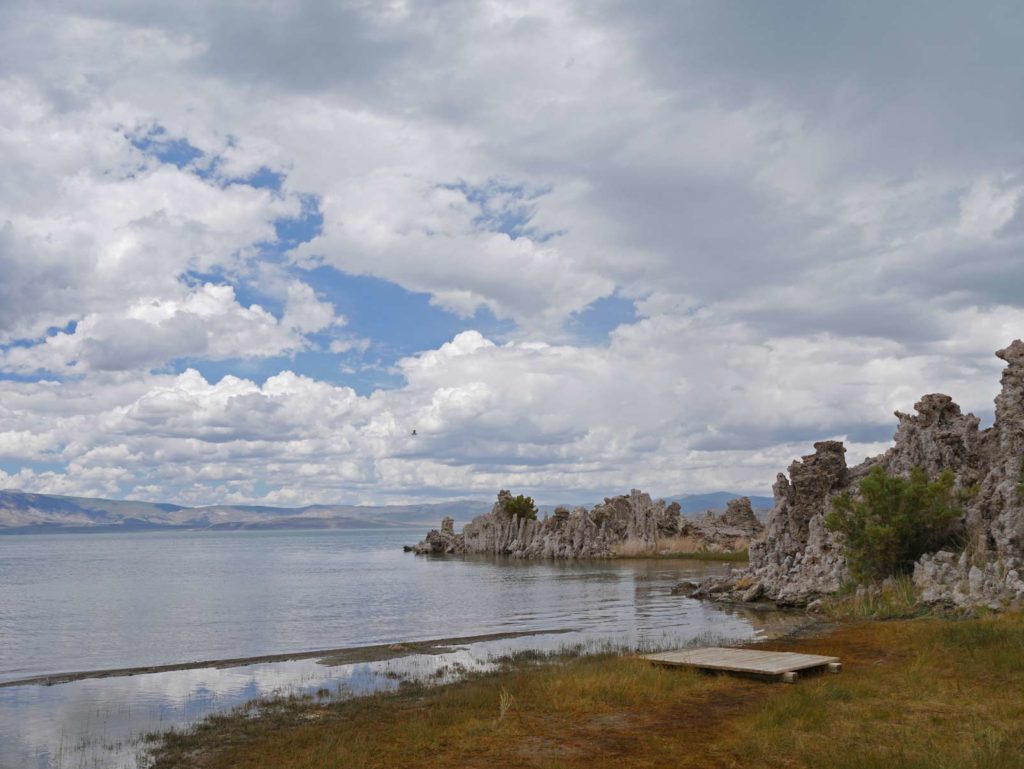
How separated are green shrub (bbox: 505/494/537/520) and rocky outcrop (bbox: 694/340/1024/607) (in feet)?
265

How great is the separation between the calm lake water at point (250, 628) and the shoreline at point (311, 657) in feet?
2.21

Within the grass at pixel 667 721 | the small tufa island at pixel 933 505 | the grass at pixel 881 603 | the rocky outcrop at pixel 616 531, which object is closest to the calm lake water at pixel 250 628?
the grass at pixel 881 603

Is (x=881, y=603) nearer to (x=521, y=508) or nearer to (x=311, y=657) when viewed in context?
(x=311, y=657)

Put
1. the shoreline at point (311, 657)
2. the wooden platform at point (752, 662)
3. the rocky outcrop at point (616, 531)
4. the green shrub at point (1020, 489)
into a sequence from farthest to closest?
1. the rocky outcrop at point (616, 531)
2. the green shrub at point (1020, 489)
3. the shoreline at point (311, 657)
4. the wooden platform at point (752, 662)

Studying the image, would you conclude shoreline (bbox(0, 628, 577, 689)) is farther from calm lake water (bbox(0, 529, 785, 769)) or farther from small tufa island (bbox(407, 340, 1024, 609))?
small tufa island (bbox(407, 340, 1024, 609))

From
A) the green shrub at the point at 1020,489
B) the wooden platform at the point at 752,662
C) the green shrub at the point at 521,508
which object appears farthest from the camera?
the green shrub at the point at 521,508

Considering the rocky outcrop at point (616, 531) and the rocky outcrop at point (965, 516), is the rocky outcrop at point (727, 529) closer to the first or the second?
the rocky outcrop at point (616, 531)

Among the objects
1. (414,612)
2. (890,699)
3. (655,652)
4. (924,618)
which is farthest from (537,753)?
(414,612)

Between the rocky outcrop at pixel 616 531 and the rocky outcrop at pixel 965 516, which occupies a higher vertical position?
the rocky outcrop at pixel 965 516

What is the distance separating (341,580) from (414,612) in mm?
32603

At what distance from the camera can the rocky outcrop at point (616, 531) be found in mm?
106625

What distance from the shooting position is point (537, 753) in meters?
14.6

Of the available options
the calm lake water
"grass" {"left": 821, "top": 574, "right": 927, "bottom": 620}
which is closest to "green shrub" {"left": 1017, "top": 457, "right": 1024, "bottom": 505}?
"grass" {"left": 821, "top": 574, "right": 927, "bottom": 620}

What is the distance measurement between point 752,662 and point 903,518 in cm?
1776
